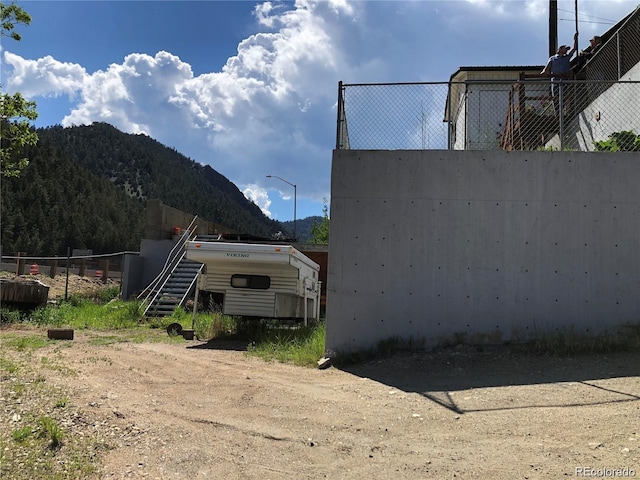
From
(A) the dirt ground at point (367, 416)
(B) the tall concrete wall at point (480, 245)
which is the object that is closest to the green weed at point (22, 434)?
(A) the dirt ground at point (367, 416)

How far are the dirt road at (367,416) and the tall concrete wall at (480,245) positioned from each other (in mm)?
815

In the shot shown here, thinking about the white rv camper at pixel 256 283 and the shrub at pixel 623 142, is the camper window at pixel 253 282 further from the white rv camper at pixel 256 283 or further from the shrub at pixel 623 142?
the shrub at pixel 623 142

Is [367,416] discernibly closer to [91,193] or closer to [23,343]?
[23,343]

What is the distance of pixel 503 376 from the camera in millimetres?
6738

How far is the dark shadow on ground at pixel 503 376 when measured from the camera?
563 cm

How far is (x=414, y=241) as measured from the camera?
8.51 meters

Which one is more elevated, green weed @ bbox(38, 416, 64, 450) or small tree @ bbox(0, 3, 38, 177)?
small tree @ bbox(0, 3, 38, 177)

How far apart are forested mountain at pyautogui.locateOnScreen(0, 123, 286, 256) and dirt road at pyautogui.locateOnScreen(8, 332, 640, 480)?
1834 inches

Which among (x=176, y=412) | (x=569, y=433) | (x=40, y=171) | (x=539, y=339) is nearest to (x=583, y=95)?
(x=539, y=339)

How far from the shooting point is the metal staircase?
17.2 m

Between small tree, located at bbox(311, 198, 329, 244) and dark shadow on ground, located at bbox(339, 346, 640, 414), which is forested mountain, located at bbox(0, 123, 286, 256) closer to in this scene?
small tree, located at bbox(311, 198, 329, 244)

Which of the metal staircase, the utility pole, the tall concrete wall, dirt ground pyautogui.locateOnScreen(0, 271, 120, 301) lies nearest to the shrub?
the tall concrete wall

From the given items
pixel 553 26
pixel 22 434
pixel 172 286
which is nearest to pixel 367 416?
pixel 22 434

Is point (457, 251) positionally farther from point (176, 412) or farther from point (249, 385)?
point (176, 412)
